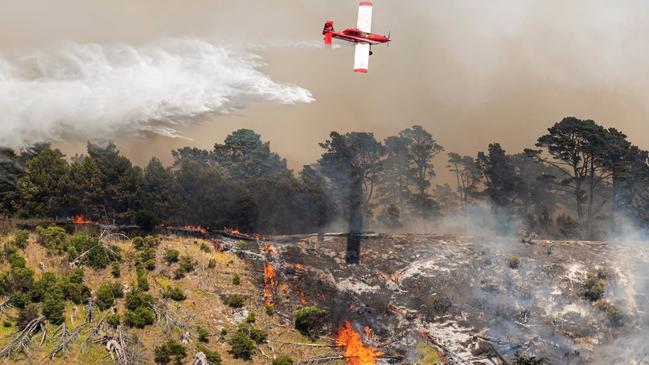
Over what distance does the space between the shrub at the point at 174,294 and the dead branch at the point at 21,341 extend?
8.03 metres

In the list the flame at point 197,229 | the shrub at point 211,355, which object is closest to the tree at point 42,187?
the flame at point 197,229

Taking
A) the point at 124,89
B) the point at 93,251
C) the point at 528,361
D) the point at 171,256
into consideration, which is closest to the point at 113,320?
the point at 93,251

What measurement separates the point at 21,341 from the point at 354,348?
1873 centimetres

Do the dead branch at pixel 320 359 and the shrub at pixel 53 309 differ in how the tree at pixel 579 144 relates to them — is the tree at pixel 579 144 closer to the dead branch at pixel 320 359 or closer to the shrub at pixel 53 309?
the dead branch at pixel 320 359

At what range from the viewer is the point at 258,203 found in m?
61.4

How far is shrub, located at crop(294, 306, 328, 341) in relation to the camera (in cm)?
4719

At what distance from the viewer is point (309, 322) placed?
47.3 metres

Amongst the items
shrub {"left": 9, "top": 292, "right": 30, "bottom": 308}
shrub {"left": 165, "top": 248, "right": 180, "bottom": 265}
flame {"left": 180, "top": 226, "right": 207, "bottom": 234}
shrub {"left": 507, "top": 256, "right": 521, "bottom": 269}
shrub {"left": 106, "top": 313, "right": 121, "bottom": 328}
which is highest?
flame {"left": 180, "top": 226, "right": 207, "bottom": 234}

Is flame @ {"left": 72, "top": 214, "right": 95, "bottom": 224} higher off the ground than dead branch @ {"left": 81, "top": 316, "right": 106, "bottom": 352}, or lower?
higher

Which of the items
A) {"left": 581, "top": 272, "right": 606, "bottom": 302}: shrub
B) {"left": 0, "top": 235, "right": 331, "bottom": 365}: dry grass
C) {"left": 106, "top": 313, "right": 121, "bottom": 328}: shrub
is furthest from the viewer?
{"left": 581, "top": 272, "right": 606, "bottom": 302}: shrub

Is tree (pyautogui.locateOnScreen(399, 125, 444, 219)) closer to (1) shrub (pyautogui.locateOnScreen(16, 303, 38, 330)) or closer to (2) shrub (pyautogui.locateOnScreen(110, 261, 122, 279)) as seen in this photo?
(2) shrub (pyautogui.locateOnScreen(110, 261, 122, 279))

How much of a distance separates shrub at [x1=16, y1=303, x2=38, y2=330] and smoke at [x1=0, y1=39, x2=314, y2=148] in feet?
44.5

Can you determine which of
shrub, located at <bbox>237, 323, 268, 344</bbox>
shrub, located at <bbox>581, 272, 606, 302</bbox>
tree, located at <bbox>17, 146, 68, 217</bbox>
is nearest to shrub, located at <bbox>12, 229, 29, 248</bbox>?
tree, located at <bbox>17, 146, 68, 217</bbox>

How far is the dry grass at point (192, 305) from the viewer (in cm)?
4053
